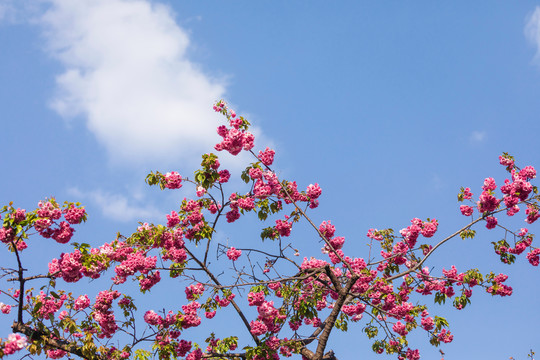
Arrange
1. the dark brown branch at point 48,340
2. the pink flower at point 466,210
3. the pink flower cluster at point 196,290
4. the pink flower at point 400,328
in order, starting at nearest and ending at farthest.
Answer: the dark brown branch at point 48,340 < the pink flower cluster at point 196,290 < the pink flower at point 466,210 < the pink flower at point 400,328

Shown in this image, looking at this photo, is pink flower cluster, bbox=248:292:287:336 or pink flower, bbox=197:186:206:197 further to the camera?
pink flower, bbox=197:186:206:197

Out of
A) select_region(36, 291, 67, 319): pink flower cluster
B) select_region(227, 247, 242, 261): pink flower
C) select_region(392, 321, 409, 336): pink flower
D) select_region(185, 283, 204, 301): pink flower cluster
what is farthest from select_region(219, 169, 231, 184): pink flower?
select_region(392, 321, 409, 336): pink flower

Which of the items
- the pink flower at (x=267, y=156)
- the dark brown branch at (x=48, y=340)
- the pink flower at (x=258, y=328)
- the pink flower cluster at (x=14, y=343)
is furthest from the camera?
the pink flower at (x=267, y=156)

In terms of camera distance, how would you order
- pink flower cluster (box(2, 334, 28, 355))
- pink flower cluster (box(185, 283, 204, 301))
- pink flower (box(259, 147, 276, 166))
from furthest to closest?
1. pink flower cluster (box(185, 283, 204, 301))
2. pink flower (box(259, 147, 276, 166))
3. pink flower cluster (box(2, 334, 28, 355))

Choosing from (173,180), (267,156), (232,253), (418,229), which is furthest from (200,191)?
(418,229)

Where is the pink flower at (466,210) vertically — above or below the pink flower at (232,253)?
above

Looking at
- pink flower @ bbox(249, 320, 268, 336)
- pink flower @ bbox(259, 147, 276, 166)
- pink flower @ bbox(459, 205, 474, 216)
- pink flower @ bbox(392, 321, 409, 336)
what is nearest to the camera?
pink flower @ bbox(249, 320, 268, 336)

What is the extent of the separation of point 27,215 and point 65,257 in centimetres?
103

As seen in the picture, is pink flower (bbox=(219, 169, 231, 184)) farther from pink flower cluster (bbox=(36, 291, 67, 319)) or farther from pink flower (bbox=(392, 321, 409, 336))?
pink flower (bbox=(392, 321, 409, 336))

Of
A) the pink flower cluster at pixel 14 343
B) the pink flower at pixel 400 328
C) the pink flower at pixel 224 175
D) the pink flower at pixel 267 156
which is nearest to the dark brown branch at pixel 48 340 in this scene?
the pink flower cluster at pixel 14 343

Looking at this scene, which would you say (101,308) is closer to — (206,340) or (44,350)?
(44,350)

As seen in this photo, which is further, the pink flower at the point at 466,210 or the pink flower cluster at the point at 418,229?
the pink flower at the point at 466,210

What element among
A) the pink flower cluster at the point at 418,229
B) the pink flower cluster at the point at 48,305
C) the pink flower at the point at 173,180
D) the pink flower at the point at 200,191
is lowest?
the pink flower cluster at the point at 48,305

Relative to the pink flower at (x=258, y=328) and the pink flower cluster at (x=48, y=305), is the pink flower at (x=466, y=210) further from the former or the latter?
the pink flower cluster at (x=48, y=305)
